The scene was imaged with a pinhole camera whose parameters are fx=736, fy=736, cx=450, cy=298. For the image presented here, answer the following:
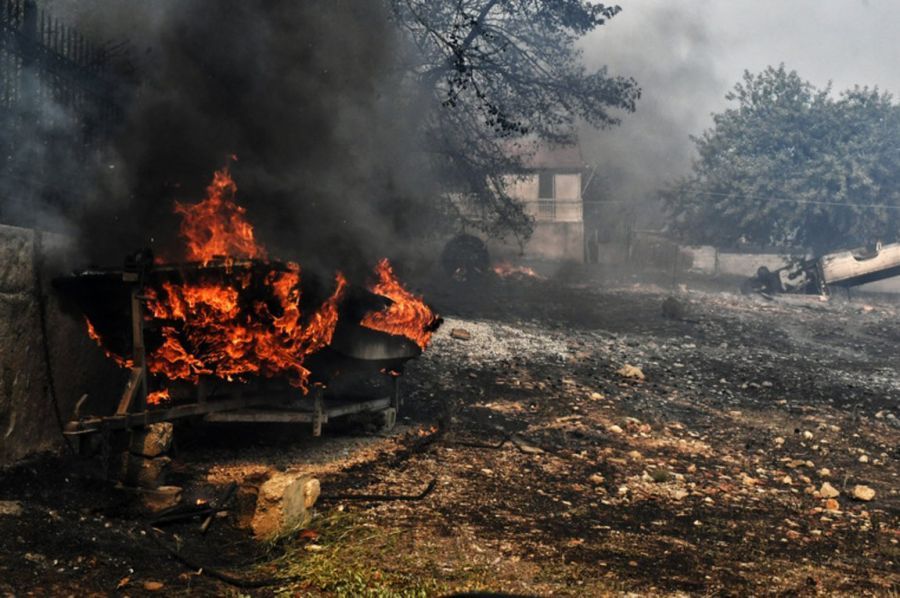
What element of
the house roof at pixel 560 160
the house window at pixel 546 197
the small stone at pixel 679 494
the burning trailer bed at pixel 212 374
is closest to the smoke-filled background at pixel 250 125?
the burning trailer bed at pixel 212 374

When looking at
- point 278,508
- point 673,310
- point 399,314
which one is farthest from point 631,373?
point 278,508

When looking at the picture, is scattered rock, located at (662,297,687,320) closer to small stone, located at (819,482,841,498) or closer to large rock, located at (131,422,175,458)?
small stone, located at (819,482,841,498)

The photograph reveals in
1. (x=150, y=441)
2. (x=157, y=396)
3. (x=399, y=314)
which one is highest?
(x=399, y=314)

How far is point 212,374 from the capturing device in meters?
5.97

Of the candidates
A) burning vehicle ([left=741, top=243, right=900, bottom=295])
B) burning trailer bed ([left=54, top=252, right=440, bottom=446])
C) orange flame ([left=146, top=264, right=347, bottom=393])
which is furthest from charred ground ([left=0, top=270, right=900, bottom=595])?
burning vehicle ([left=741, top=243, right=900, bottom=295])

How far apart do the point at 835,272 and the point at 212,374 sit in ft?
76.9

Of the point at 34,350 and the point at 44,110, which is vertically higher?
the point at 44,110

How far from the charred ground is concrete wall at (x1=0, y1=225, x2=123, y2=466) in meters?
0.30

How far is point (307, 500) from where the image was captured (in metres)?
4.80

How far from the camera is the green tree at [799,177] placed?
108 feet

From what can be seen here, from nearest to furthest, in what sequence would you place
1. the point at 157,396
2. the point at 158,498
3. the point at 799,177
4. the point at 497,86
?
the point at 158,498, the point at 157,396, the point at 497,86, the point at 799,177

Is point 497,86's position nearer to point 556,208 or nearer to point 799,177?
point 556,208

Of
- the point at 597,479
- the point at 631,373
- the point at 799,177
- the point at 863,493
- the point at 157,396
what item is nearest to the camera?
the point at 157,396

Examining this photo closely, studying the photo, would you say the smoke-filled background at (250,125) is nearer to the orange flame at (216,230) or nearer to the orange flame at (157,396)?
the orange flame at (216,230)
